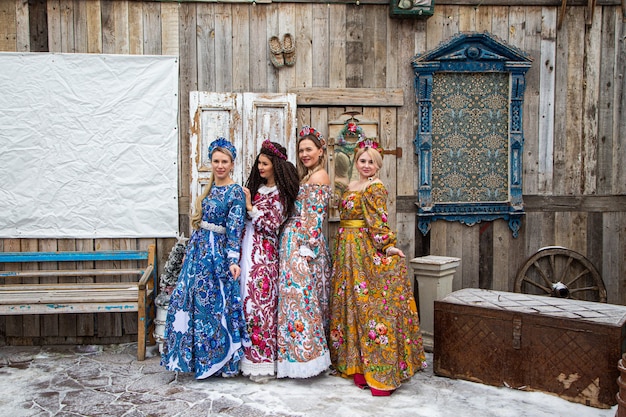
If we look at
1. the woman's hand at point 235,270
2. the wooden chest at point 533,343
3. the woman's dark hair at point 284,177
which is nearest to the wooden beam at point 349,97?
the woman's dark hair at point 284,177

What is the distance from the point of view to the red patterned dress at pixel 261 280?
4.24 metres

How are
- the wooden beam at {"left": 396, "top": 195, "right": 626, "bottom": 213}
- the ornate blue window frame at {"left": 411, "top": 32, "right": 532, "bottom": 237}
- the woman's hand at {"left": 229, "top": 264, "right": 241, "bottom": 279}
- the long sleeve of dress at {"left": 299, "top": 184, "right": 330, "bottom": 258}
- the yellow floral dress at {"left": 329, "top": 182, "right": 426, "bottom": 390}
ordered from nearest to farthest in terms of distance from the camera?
the yellow floral dress at {"left": 329, "top": 182, "right": 426, "bottom": 390}
the woman's hand at {"left": 229, "top": 264, "right": 241, "bottom": 279}
the long sleeve of dress at {"left": 299, "top": 184, "right": 330, "bottom": 258}
the ornate blue window frame at {"left": 411, "top": 32, "right": 532, "bottom": 237}
the wooden beam at {"left": 396, "top": 195, "right": 626, "bottom": 213}

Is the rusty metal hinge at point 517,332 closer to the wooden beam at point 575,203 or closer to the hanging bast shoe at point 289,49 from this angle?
the wooden beam at point 575,203

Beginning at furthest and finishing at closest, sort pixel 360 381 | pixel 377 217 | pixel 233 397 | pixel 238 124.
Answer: pixel 238 124 → pixel 377 217 → pixel 360 381 → pixel 233 397

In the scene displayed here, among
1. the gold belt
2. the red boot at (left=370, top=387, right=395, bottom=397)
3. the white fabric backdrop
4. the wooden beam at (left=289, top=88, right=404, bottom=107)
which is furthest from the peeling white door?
the red boot at (left=370, top=387, right=395, bottom=397)

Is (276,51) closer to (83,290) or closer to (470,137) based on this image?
(470,137)

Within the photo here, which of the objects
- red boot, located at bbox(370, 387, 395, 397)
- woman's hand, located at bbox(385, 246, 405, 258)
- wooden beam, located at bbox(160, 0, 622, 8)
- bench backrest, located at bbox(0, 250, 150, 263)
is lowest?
red boot, located at bbox(370, 387, 395, 397)

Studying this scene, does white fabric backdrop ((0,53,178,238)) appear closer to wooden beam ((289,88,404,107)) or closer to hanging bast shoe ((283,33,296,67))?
hanging bast shoe ((283,33,296,67))

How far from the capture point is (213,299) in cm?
424

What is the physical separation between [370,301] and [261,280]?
2.99ft

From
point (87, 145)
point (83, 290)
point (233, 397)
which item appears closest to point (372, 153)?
point (233, 397)

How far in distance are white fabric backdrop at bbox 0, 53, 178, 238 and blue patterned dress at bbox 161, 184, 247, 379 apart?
129 centimetres

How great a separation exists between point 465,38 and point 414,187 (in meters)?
1.65

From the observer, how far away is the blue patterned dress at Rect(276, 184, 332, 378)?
13.6 feet
